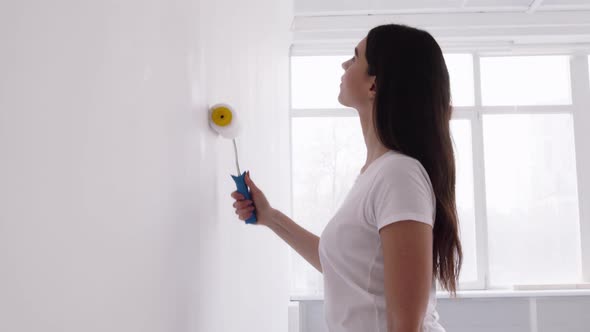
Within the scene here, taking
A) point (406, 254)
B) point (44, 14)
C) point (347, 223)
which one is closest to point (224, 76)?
point (347, 223)

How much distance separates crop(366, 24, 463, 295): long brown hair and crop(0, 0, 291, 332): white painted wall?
0.34 meters

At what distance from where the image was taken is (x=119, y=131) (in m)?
0.45

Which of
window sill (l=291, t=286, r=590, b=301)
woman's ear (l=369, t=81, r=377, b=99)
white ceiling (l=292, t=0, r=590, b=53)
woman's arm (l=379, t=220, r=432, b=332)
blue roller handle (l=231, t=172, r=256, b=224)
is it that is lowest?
window sill (l=291, t=286, r=590, b=301)

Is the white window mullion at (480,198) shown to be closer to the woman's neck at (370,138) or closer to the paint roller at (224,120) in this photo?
the woman's neck at (370,138)

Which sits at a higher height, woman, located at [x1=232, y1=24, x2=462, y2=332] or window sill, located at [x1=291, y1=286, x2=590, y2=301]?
woman, located at [x1=232, y1=24, x2=462, y2=332]

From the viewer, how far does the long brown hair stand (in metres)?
0.95

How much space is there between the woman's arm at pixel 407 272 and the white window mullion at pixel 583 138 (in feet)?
13.5

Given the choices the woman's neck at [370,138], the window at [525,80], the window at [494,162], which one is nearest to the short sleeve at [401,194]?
the woman's neck at [370,138]

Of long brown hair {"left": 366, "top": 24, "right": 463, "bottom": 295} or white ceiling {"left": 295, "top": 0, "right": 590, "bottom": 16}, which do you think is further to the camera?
white ceiling {"left": 295, "top": 0, "right": 590, "bottom": 16}

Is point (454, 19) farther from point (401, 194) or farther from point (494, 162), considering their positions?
point (401, 194)

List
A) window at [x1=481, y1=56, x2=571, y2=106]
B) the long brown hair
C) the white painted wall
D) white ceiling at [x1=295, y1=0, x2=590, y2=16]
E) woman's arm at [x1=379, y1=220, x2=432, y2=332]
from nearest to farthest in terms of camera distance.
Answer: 1. the white painted wall
2. woman's arm at [x1=379, y1=220, x2=432, y2=332]
3. the long brown hair
4. white ceiling at [x1=295, y1=0, x2=590, y2=16]
5. window at [x1=481, y1=56, x2=571, y2=106]

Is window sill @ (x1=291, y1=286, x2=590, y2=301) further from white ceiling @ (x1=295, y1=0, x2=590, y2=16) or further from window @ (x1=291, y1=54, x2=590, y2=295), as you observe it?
white ceiling @ (x1=295, y1=0, x2=590, y2=16)

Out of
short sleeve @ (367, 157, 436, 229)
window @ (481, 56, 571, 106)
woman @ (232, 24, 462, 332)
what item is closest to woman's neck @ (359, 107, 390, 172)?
woman @ (232, 24, 462, 332)

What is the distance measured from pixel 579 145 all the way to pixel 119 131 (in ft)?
15.4
